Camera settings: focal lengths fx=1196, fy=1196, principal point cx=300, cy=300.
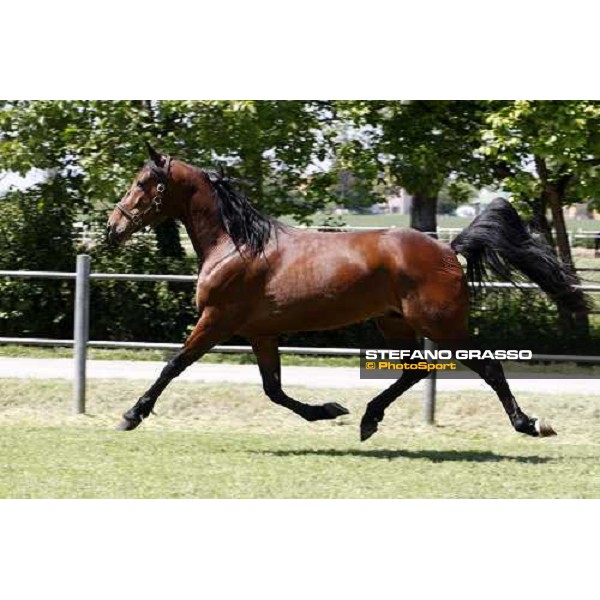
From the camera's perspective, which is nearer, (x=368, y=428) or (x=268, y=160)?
(x=368, y=428)

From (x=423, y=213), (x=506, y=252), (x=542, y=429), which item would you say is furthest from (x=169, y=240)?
(x=542, y=429)

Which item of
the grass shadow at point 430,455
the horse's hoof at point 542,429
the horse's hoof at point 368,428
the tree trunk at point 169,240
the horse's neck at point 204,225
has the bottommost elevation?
the grass shadow at point 430,455

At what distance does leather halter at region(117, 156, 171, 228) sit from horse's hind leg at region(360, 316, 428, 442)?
6.33 feet

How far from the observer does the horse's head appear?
360 inches

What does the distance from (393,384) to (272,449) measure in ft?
3.50

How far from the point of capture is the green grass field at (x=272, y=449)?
24.1 feet

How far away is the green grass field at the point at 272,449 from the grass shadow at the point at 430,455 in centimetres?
1

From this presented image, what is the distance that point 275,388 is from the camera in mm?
9242

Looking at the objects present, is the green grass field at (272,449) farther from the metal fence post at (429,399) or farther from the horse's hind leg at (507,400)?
the horse's hind leg at (507,400)

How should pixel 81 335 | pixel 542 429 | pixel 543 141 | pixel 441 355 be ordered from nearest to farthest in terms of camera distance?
pixel 542 429 < pixel 441 355 < pixel 81 335 < pixel 543 141

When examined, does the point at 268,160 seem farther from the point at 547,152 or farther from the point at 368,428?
the point at 368,428

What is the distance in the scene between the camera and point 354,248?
884cm

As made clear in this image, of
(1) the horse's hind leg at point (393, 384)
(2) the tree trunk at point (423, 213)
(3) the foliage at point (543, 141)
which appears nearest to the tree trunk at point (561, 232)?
(3) the foliage at point (543, 141)

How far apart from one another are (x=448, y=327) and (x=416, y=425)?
89.9 inches
